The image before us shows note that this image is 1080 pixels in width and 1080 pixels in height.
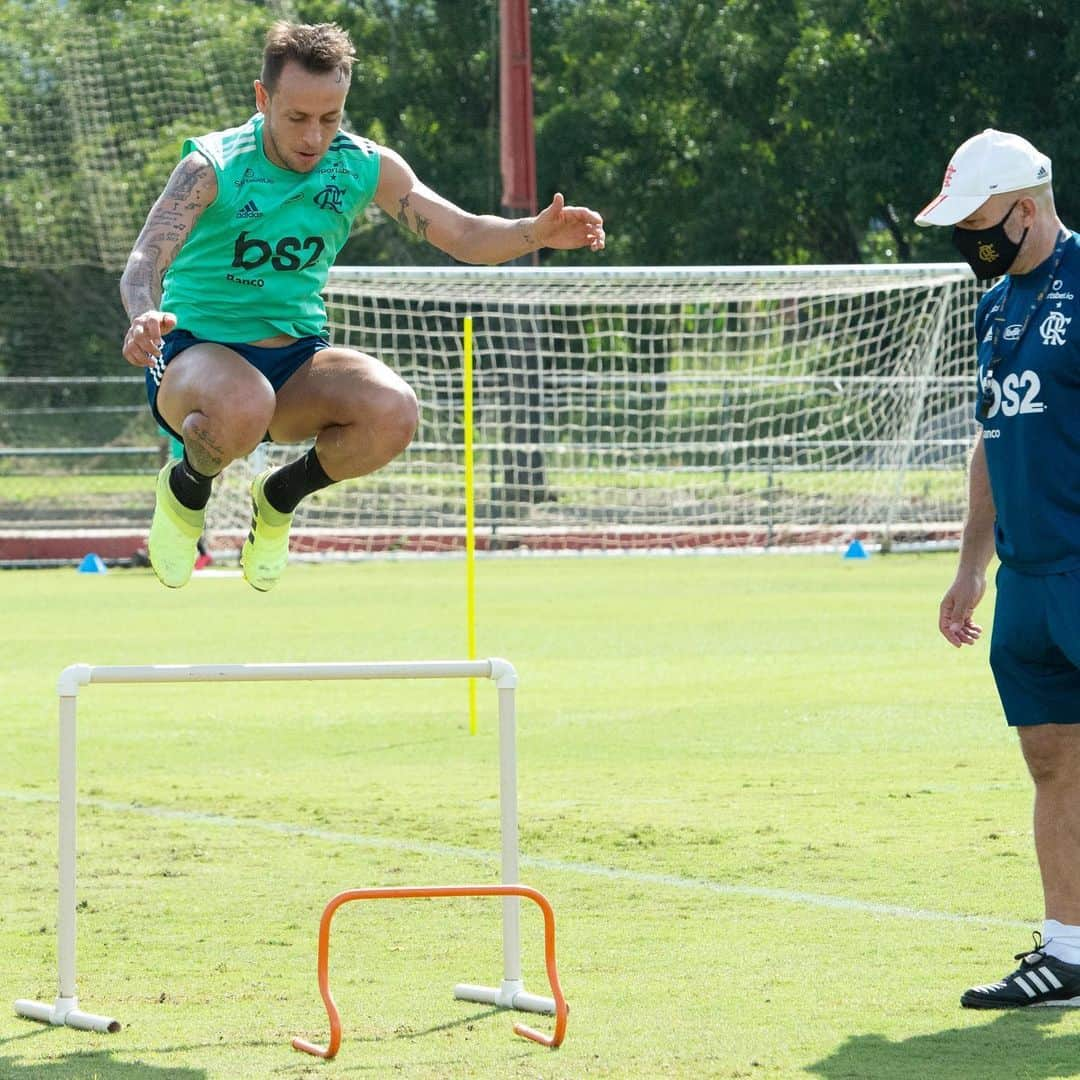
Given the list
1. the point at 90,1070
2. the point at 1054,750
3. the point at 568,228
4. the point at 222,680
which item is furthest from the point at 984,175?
the point at 90,1070

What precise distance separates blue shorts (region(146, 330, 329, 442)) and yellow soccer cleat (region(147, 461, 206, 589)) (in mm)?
253

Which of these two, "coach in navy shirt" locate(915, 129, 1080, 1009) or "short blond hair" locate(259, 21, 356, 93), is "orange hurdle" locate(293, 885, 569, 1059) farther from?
"short blond hair" locate(259, 21, 356, 93)

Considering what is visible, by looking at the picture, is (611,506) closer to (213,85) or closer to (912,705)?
(213,85)

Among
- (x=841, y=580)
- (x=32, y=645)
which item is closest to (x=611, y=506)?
(x=841, y=580)

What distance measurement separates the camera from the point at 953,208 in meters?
5.41

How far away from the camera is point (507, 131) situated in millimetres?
25156

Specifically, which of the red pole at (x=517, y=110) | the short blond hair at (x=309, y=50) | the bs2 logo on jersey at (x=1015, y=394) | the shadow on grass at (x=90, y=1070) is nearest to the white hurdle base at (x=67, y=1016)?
the shadow on grass at (x=90, y=1070)

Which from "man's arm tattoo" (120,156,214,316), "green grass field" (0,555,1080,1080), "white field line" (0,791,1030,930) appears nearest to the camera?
"green grass field" (0,555,1080,1080)

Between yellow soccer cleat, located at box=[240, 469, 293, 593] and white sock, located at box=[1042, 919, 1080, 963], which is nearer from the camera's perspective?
white sock, located at box=[1042, 919, 1080, 963]

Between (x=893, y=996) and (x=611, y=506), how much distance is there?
18180 millimetres

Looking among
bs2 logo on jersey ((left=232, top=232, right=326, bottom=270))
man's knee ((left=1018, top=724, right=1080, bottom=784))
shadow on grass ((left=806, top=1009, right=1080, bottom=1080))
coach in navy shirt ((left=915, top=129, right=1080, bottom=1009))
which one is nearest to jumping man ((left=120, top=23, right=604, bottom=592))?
bs2 logo on jersey ((left=232, top=232, right=326, bottom=270))

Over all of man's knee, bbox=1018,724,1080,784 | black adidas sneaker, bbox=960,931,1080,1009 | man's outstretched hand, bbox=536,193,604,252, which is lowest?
black adidas sneaker, bbox=960,931,1080,1009

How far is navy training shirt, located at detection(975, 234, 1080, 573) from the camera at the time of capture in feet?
17.6

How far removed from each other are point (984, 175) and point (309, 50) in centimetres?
198
